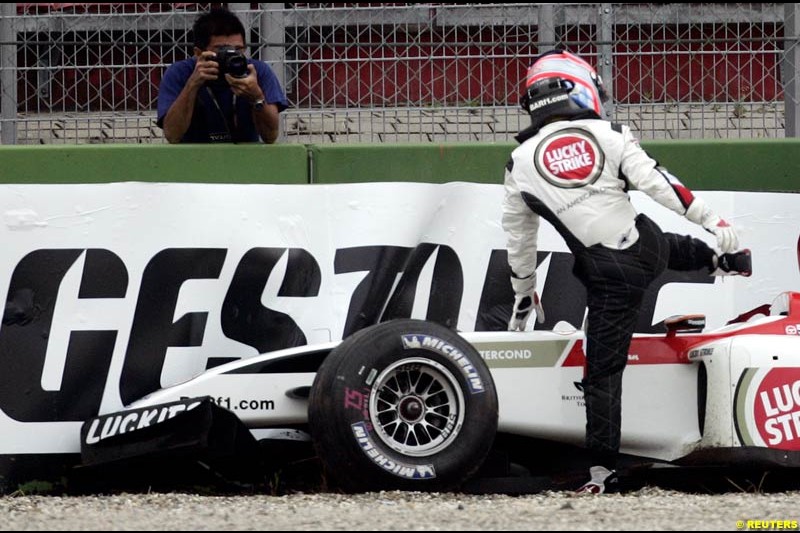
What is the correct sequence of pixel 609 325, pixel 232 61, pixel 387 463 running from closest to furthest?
1. pixel 387 463
2. pixel 609 325
3. pixel 232 61

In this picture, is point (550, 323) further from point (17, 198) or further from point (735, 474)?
point (17, 198)

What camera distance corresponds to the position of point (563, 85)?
621cm

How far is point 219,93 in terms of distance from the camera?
7246mm

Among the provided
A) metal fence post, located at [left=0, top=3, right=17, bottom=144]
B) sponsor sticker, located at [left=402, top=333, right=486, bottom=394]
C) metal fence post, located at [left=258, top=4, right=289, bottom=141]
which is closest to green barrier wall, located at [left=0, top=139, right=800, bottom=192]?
metal fence post, located at [left=258, top=4, right=289, bottom=141]

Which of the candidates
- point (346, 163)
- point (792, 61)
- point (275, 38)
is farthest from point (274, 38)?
point (792, 61)

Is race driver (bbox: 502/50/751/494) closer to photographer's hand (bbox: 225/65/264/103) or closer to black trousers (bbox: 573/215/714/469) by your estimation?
black trousers (bbox: 573/215/714/469)

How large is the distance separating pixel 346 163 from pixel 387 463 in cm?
210

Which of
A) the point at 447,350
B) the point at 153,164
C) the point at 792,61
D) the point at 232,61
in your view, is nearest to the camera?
the point at 447,350

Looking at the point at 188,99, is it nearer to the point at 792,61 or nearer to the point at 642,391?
the point at 642,391

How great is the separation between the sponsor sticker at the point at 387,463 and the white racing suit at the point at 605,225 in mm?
817

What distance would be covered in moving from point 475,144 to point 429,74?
67 cm

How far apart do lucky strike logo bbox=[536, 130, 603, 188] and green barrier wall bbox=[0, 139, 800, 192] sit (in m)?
1.25

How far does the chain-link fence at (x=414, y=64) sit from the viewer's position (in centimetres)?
771

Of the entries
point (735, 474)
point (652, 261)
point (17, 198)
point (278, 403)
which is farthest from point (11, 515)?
point (735, 474)
